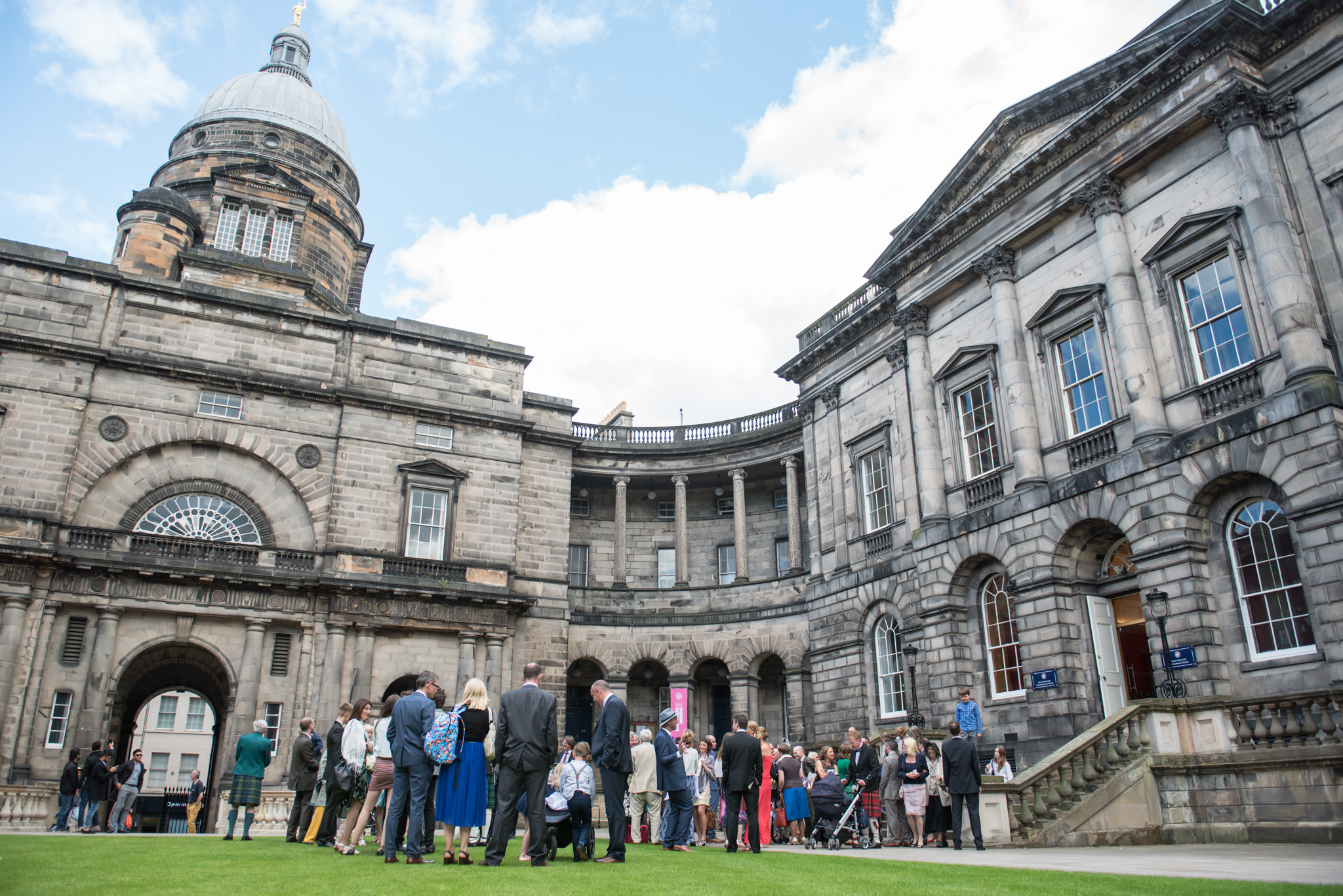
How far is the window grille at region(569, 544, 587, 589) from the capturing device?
34.1m

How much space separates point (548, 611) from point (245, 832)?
15.3m

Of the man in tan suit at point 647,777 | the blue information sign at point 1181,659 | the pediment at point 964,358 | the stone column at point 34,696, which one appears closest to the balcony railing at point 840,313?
the pediment at point 964,358

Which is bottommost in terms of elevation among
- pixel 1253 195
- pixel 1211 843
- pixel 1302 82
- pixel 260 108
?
pixel 1211 843

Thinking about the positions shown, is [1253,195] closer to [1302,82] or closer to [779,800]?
[1302,82]

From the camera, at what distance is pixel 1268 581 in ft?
48.8

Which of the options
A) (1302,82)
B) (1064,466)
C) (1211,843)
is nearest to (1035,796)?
(1211,843)

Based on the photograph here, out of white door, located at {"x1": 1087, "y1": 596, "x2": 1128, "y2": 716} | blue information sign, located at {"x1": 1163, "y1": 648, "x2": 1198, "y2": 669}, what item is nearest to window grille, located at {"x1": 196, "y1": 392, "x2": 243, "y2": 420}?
white door, located at {"x1": 1087, "y1": 596, "x2": 1128, "y2": 716}

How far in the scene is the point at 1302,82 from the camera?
1612 centimetres

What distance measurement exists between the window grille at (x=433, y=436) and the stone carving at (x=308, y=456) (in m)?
2.91

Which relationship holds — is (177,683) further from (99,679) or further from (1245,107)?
(1245,107)

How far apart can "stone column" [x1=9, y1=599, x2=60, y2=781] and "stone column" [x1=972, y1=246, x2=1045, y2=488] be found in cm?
2302

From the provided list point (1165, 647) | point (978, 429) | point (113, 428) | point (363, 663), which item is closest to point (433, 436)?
point (363, 663)

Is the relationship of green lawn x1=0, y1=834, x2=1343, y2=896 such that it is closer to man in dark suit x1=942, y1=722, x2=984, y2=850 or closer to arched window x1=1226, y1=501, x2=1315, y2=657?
man in dark suit x1=942, y1=722, x2=984, y2=850

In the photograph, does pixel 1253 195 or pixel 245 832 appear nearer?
pixel 245 832
